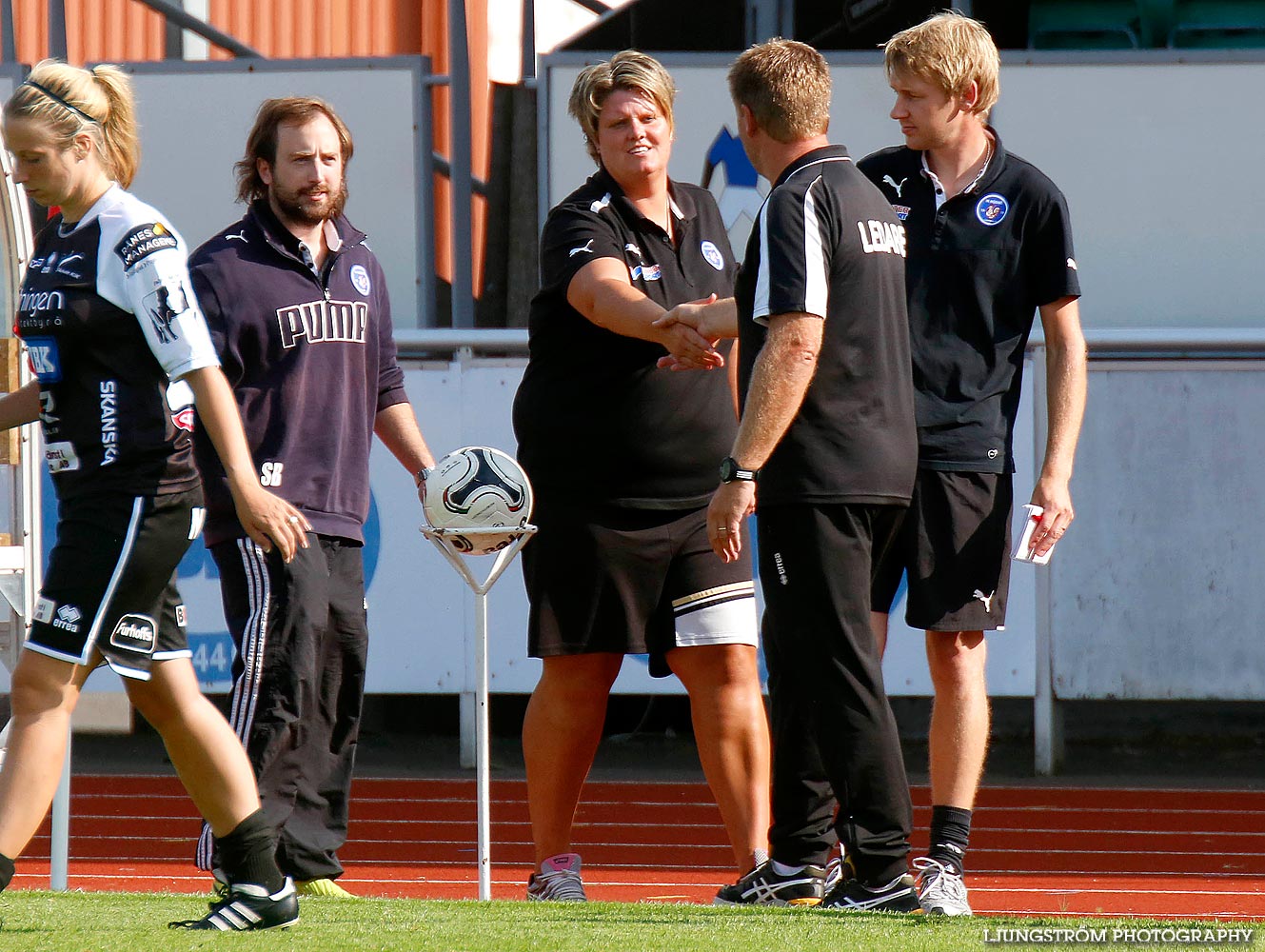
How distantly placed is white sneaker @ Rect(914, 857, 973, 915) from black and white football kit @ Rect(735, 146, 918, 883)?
0.18m

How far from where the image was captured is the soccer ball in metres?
3.78

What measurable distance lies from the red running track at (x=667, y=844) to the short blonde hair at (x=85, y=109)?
101 inches

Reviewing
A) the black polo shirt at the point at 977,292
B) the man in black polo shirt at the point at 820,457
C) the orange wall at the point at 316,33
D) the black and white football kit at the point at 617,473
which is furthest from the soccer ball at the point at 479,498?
the orange wall at the point at 316,33

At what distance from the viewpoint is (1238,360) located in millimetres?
7211

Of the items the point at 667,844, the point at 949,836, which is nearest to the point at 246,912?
the point at 949,836

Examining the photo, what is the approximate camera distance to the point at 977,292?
3795 mm

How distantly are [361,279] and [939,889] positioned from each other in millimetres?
2067

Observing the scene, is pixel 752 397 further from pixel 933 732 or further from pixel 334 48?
pixel 334 48

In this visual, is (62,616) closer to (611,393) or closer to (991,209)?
(611,393)

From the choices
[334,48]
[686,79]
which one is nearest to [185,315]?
[686,79]

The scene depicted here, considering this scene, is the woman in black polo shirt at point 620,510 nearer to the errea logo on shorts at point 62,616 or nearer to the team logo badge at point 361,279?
the team logo badge at point 361,279

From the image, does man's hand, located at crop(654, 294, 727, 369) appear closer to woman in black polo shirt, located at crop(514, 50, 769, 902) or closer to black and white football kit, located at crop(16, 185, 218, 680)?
woman in black polo shirt, located at crop(514, 50, 769, 902)

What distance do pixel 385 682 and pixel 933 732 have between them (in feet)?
13.1

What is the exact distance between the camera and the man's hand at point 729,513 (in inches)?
132
